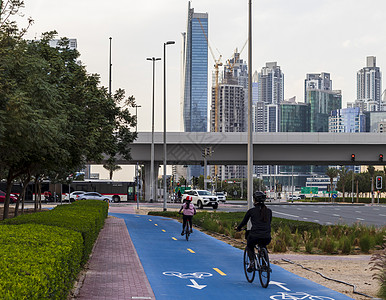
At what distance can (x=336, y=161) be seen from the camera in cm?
6475

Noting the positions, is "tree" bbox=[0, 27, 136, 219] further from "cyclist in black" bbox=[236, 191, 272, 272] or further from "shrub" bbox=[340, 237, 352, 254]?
"shrub" bbox=[340, 237, 352, 254]

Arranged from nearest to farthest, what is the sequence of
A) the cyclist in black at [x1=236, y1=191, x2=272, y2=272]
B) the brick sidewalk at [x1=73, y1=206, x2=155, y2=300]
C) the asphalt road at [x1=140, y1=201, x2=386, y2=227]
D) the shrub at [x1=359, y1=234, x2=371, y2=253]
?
the brick sidewalk at [x1=73, y1=206, x2=155, y2=300]
the cyclist in black at [x1=236, y1=191, x2=272, y2=272]
the shrub at [x1=359, y1=234, x2=371, y2=253]
the asphalt road at [x1=140, y1=201, x2=386, y2=227]

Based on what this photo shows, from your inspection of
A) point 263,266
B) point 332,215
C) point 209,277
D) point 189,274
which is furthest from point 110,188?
point 263,266

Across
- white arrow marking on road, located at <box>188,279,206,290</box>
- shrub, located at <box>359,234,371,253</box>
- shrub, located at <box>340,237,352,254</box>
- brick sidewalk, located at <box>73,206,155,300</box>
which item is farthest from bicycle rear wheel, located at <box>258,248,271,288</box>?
shrub, located at <box>359,234,371,253</box>

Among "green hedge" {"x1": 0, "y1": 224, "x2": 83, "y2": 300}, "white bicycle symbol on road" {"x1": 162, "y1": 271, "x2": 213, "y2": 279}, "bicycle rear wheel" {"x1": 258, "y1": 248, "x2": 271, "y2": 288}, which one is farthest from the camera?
"white bicycle symbol on road" {"x1": 162, "y1": 271, "x2": 213, "y2": 279}

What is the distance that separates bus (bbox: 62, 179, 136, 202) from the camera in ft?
253

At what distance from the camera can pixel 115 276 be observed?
13.2m

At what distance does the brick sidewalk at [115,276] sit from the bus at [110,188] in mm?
57060

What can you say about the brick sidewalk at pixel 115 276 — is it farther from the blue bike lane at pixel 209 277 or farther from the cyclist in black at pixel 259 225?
the cyclist in black at pixel 259 225

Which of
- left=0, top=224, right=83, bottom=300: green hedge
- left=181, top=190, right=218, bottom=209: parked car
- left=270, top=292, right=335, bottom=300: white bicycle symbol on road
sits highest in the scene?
left=0, top=224, right=83, bottom=300: green hedge

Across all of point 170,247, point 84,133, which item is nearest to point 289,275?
point 170,247

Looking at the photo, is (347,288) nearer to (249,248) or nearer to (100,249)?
(249,248)

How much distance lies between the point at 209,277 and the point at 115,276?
2.04m

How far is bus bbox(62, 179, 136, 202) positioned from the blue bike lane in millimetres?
56912
